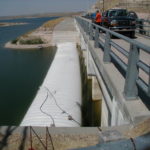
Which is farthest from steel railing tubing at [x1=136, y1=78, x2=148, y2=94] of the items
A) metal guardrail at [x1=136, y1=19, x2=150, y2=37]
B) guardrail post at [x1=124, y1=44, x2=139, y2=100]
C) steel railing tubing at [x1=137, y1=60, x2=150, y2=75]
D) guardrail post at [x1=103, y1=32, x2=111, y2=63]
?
metal guardrail at [x1=136, y1=19, x2=150, y2=37]

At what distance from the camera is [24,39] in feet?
173

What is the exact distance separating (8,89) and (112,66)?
17660mm

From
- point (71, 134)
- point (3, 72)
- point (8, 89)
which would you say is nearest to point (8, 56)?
point (3, 72)

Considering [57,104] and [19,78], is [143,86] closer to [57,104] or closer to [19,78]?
[57,104]

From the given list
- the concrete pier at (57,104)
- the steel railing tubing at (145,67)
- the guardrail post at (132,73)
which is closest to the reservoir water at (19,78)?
the concrete pier at (57,104)

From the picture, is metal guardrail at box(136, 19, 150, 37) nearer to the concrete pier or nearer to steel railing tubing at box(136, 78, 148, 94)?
the concrete pier

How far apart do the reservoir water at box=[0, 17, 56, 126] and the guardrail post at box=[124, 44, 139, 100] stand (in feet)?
39.1

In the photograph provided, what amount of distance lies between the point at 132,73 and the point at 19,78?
79.0ft

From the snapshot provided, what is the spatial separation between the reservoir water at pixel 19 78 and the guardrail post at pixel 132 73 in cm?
1193

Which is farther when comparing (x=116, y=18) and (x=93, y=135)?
(x=116, y=18)

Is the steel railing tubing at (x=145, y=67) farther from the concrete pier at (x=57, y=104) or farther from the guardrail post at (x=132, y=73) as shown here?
the concrete pier at (x=57, y=104)

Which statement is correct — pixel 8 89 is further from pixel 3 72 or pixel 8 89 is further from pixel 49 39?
pixel 49 39

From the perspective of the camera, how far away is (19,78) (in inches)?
1089

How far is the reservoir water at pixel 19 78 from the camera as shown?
17.7m
